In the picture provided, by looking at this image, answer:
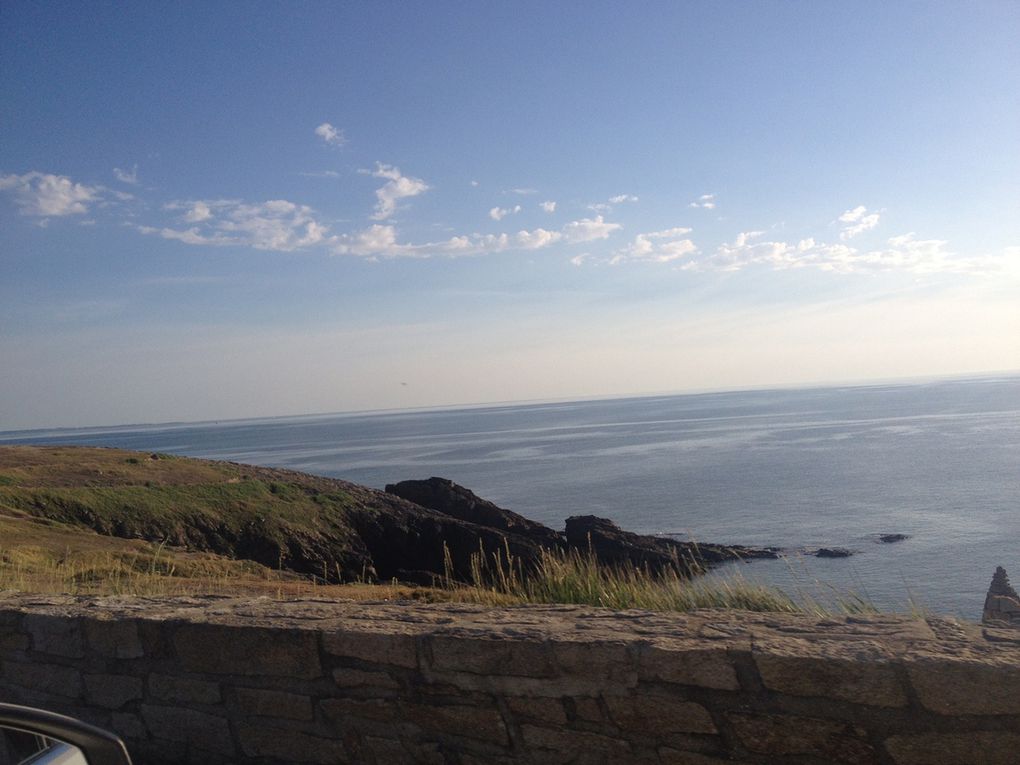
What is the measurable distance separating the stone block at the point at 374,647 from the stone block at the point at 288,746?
0.45 meters

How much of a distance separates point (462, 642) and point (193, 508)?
23.5m

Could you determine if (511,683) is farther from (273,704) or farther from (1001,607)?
(1001,607)

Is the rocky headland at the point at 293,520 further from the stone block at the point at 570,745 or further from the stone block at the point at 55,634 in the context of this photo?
the stone block at the point at 570,745

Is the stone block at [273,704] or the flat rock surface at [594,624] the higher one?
the flat rock surface at [594,624]

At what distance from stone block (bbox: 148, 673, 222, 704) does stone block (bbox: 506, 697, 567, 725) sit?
158 centimetres

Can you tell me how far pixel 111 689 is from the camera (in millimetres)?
4156

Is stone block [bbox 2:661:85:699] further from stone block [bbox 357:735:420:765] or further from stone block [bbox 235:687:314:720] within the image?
stone block [bbox 357:735:420:765]

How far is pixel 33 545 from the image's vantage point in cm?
1417

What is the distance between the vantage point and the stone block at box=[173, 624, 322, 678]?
146 inches

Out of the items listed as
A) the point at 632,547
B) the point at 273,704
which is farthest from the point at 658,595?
the point at 632,547

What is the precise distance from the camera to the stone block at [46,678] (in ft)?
13.9

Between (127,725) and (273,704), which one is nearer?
(273,704)

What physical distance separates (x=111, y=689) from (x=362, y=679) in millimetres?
1572

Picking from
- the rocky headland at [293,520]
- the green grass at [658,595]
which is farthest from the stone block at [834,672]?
the rocky headland at [293,520]
